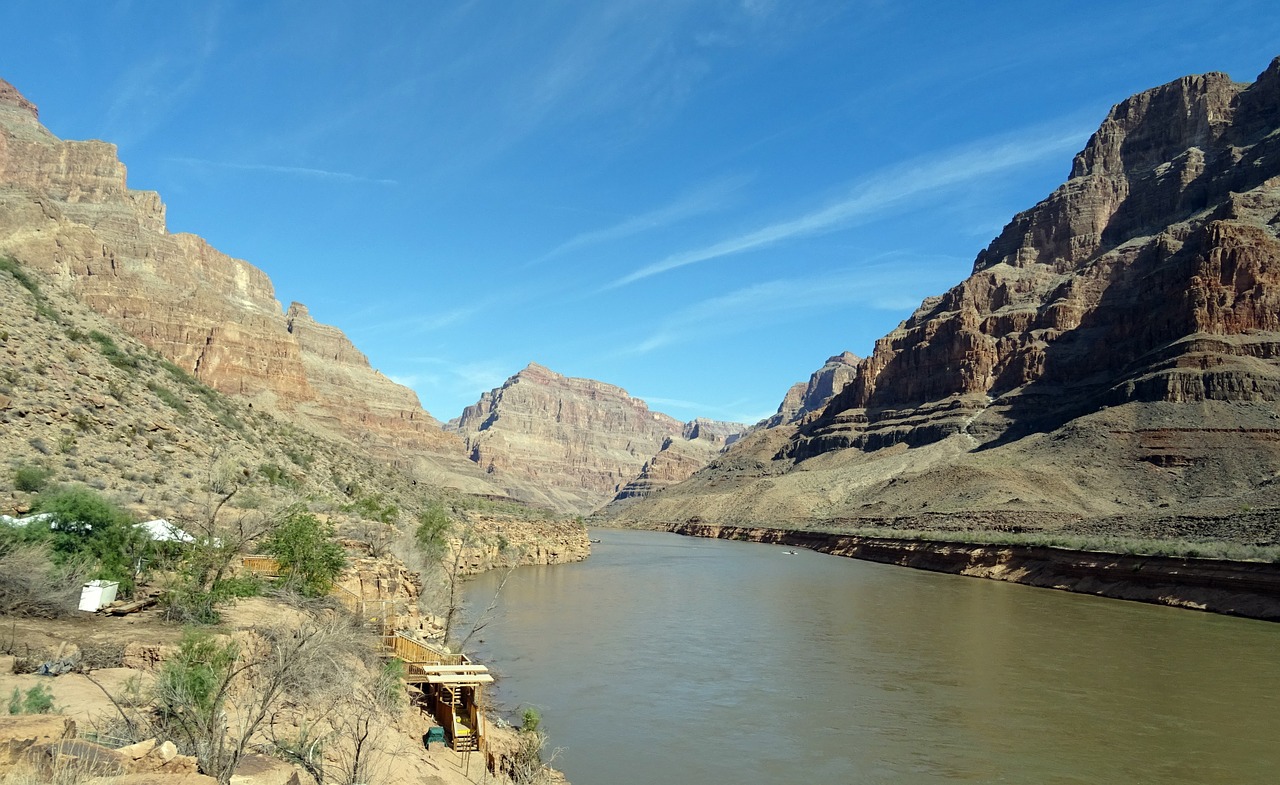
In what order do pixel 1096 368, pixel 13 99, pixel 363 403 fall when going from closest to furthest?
1. pixel 1096 368
2. pixel 13 99
3. pixel 363 403

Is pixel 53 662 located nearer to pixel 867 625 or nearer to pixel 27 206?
pixel 867 625

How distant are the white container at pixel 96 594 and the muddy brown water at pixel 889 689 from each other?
8.54 metres

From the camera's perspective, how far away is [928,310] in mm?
179750

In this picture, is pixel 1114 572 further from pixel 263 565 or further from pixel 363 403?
pixel 363 403

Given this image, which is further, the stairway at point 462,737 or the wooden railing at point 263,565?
the wooden railing at point 263,565

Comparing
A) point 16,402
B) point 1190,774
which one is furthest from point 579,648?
point 16,402

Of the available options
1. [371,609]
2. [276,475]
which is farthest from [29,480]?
[276,475]

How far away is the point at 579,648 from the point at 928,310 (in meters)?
168

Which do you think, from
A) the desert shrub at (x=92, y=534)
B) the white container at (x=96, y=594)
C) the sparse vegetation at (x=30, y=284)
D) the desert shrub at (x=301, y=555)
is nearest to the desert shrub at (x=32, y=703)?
the white container at (x=96, y=594)

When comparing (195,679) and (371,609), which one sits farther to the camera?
(371,609)

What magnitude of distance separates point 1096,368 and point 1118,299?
17.0m

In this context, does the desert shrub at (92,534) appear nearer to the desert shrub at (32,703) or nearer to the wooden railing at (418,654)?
the wooden railing at (418,654)

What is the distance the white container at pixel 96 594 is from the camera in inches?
554

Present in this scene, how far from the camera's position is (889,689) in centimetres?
2164
